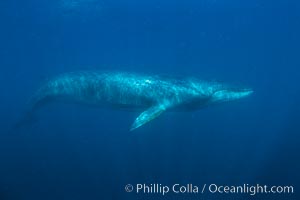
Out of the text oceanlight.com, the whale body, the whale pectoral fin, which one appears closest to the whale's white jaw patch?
the whale body

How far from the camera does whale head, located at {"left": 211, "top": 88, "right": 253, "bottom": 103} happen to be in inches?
499

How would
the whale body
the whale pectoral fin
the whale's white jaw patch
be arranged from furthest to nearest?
the whale body, the whale's white jaw patch, the whale pectoral fin

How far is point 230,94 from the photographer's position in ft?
41.8

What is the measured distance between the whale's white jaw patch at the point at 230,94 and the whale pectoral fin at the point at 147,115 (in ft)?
7.10

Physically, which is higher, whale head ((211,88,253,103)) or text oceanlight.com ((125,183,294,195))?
whale head ((211,88,253,103))

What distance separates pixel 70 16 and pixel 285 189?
43.6m

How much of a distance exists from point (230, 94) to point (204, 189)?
437 cm

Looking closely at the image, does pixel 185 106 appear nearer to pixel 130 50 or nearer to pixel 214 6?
pixel 214 6

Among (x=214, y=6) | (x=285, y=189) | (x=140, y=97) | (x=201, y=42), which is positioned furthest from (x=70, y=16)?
(x=285, y=189)

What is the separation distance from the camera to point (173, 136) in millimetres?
Result: 19234

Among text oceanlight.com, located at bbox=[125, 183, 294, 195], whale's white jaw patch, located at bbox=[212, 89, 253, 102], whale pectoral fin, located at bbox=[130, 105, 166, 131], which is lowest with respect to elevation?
text oceanlight.com, located at bbox=[125, 183, 294, 195]

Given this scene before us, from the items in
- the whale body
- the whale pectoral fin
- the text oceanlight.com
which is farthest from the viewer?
the text oceanlight.com

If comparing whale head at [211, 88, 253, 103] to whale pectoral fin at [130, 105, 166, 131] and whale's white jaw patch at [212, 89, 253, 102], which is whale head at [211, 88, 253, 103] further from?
whale pectoral fin at [130, 105, 166, 131]

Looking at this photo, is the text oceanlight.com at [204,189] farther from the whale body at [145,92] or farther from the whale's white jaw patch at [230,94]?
the whale's white jaw patch at [230,94]
